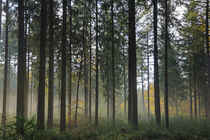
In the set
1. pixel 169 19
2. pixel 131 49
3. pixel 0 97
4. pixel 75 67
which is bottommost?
pixel 0 97

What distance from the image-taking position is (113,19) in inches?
600

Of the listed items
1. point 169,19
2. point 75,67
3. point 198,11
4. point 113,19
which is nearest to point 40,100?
point 75,67

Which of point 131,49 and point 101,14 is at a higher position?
point 101,14

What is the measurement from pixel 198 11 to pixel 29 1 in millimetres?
14861

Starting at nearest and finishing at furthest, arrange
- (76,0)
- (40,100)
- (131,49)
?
(40,100) → (131,49) → (76,0)

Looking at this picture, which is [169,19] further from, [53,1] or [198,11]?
[53,1]

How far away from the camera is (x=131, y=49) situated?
37.4 ft

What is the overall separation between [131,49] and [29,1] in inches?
363

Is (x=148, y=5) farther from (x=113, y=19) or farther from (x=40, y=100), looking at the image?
(x=40, y=100)

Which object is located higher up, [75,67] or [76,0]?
[76,0]

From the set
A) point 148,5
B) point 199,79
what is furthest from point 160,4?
point 199,79

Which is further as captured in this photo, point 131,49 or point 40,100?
point 131,49

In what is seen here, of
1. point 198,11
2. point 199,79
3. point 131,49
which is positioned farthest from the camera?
point 199,79

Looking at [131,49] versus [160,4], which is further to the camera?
[160,4]
